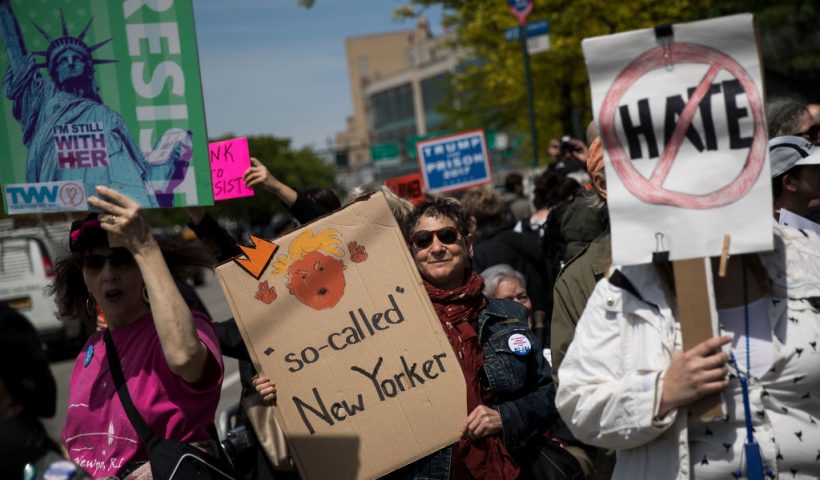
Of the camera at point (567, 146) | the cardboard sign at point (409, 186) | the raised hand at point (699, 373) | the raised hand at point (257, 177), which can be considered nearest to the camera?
the raised hand at point (699, 373)

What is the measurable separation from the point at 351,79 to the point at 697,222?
128137 millimetres

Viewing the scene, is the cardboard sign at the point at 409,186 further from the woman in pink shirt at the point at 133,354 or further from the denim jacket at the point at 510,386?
the woman in pink shirt at the point at 133,354

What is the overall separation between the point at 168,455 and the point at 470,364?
3.71ft

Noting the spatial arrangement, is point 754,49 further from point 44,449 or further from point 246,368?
point 246,368

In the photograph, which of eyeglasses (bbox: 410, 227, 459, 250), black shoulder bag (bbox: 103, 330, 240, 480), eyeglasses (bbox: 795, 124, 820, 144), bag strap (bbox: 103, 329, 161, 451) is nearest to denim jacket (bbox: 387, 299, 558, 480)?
eyeglasses (bbox: 410, 227, 459, 250)

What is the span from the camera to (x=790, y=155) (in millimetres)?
3492

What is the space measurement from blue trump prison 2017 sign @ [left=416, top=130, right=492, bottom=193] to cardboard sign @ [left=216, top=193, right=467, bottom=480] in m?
8.96

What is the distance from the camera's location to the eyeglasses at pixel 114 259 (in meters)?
3.12

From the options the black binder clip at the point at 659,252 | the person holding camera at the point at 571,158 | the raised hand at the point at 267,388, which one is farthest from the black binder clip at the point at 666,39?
the person holding camera at the point at 571,158

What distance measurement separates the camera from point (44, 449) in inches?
81.4

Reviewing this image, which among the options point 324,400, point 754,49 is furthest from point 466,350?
point 754,49

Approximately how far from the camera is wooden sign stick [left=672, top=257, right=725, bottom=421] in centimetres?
228

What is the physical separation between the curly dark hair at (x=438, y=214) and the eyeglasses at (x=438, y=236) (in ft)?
0.17

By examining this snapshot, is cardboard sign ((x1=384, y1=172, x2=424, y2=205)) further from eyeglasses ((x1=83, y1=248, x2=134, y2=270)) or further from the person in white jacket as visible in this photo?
the person in white jacket
